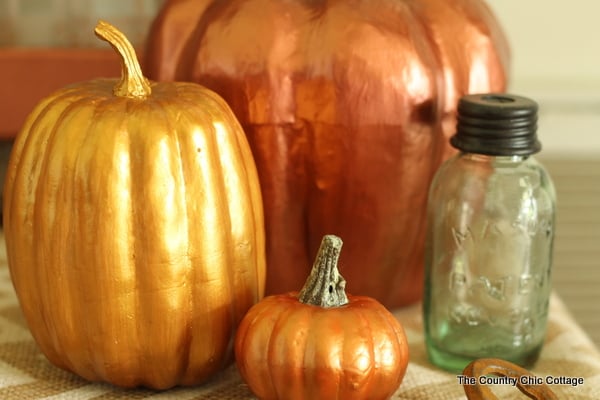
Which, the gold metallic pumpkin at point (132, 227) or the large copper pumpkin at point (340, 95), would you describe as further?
the large copper pumpkin at point (340, 95)

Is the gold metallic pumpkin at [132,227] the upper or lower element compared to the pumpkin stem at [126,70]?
lower

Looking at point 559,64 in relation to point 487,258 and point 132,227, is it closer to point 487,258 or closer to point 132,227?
point 487,258

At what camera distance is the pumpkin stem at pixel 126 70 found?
68 centimetres

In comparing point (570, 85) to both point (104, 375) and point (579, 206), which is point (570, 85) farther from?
point (104, 375)

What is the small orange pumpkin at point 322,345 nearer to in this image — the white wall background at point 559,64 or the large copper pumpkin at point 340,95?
the large copper pumpkin at point 340,95

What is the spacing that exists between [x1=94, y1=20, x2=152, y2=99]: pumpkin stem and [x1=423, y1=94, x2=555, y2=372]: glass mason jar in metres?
0.25

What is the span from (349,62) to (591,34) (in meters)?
0.78

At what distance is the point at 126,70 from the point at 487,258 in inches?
13.4

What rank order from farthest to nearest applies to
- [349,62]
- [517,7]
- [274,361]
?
[517,7], [349,62], [274,361]

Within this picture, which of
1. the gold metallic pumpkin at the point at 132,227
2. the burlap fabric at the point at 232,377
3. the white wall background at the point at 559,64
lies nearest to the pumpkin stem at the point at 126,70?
the gold metallic pumpkin at the point at 132,227

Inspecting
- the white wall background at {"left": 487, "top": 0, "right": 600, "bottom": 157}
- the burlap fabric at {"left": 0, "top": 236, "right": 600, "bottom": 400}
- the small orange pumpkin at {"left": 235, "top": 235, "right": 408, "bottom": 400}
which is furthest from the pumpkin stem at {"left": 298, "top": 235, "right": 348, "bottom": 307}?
the white wall background at {"left": 487, "top": 0, "right": 600, "bottom": 157}

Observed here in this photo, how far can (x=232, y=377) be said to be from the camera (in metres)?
0.74

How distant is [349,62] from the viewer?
0.76 metres

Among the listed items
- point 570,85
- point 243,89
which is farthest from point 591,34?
point 243,89
